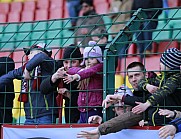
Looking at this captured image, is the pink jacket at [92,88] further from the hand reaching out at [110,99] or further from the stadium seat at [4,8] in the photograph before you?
the stadium seat at [4,8]

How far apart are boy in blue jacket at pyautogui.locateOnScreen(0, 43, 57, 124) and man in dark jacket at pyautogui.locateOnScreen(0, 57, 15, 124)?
21 centimetres

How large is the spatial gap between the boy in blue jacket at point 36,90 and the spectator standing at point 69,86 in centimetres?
14

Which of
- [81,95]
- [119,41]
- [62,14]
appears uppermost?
[62,14]

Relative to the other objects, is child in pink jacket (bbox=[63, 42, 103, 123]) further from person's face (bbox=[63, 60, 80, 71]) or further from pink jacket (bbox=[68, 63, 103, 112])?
person's face (bbox=[63, 60, 80, 71])

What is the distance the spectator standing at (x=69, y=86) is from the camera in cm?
636

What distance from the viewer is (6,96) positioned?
6.91 metres

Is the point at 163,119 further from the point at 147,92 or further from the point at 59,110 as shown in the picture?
the point at 59,110

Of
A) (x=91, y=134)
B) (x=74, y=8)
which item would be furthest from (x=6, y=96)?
(x=74, y=8)

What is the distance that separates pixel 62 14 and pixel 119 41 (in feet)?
24.4

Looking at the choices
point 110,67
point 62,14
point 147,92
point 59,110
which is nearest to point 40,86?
point 59,110

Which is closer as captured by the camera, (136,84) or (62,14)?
(136,84)

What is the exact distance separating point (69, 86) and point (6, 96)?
76cm

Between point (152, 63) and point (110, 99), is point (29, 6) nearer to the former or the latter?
point (152, 63)

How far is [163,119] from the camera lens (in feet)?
19.0
